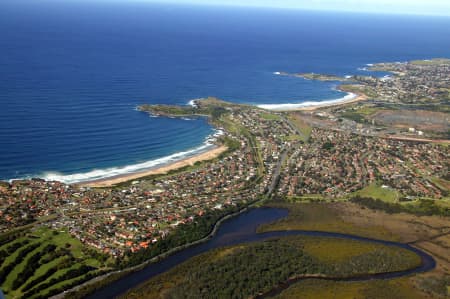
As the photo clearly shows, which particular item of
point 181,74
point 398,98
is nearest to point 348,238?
point 398,98

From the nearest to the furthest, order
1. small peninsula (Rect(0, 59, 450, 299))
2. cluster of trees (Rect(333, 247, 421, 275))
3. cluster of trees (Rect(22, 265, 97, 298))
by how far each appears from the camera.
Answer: cluster of trees (Rect(22, 265, 97, 298)) → small peninsula (Rect(0, 59, 450, 299)) → cluster of trees (Rect(333, 247, 421, 275))

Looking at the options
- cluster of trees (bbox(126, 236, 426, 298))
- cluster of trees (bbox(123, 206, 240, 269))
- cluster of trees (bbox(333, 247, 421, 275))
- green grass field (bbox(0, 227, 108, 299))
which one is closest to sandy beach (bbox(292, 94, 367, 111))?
cluster of trees (bbox(123, 206, 240, 269))

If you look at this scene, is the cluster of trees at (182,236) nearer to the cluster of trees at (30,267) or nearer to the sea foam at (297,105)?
the cluster of trees at (30,267)

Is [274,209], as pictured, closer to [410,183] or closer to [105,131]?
[410,183]

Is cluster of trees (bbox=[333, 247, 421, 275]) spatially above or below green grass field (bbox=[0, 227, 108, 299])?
below

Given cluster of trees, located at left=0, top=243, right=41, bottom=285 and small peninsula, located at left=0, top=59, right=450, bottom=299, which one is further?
small peninsula, located at left=0, top=59, right=450, bottom=299

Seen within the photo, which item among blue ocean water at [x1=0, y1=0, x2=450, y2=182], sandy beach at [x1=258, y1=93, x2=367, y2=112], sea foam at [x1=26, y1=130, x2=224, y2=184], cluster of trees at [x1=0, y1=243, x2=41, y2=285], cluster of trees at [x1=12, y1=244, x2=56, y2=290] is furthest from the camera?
sandy beach at [x1=258, y1=93, x2=367, y2=112]

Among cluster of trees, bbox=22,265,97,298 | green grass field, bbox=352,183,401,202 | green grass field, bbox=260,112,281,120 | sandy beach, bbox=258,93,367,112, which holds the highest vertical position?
sandy beach, bbox=258,93,367,112

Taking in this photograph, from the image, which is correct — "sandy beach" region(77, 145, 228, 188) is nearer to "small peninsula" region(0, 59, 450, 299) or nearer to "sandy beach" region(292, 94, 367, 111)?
"small peninsula" region(0, 59, 450, 299)
